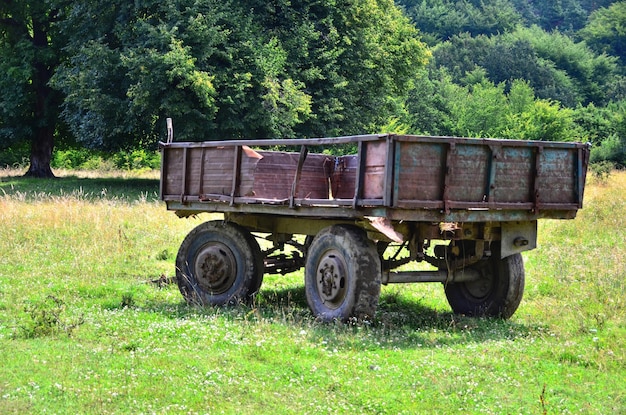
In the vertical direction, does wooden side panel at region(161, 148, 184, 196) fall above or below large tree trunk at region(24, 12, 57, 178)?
below

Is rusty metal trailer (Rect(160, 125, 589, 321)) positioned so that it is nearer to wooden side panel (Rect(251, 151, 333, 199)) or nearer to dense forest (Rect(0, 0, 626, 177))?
wooden side panel (Rect(251, 151, 333, 199))

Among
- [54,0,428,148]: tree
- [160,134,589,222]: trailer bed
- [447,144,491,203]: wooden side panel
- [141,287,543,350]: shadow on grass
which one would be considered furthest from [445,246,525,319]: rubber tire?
[54,0,428,148]: tree

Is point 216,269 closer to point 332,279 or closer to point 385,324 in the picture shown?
point 332,279

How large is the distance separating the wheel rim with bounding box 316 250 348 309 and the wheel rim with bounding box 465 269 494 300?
223 cm

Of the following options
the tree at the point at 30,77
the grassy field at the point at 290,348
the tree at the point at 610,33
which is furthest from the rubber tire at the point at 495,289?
the tree at the point at 610,33

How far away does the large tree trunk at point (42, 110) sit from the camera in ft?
119

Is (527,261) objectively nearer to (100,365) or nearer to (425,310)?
(425,310)

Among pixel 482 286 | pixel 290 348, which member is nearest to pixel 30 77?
pixel 482 286

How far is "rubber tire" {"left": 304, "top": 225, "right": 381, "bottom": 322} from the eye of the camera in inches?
381

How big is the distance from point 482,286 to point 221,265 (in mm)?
3515

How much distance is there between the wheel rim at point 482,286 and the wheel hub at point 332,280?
7.31 ft

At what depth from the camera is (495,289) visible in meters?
11.1

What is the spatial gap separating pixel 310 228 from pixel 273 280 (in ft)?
10.1

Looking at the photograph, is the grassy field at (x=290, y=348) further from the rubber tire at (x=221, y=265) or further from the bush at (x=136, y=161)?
the bush at (x=136, y=161)
